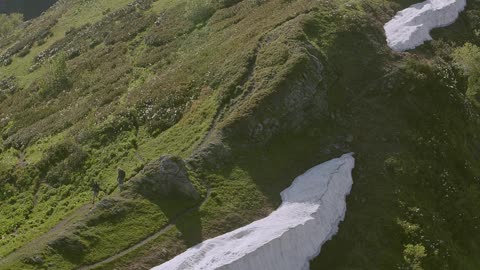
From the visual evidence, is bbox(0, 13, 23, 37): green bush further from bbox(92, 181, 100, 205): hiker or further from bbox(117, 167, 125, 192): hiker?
bbox(117, 167, 125, 192): hiker

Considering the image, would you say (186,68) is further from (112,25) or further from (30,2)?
(30,2)

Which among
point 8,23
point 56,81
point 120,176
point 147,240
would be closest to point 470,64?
point 120,176

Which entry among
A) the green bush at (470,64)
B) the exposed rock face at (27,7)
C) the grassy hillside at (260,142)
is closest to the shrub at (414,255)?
the grassy hillside at (260,142)

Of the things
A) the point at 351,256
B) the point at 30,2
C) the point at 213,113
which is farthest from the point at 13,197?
the point at 30,2

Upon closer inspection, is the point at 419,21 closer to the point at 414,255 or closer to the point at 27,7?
the point at 414,255

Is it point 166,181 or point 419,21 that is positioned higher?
point 166,181

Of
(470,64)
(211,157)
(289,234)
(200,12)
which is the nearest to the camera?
(289,234)

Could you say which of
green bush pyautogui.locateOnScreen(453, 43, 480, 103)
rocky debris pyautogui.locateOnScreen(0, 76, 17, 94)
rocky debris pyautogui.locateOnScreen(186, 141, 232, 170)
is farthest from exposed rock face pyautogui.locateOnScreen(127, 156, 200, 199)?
rocky debris pyautogui.locateOnScreen(0, 76, 17, 94)
